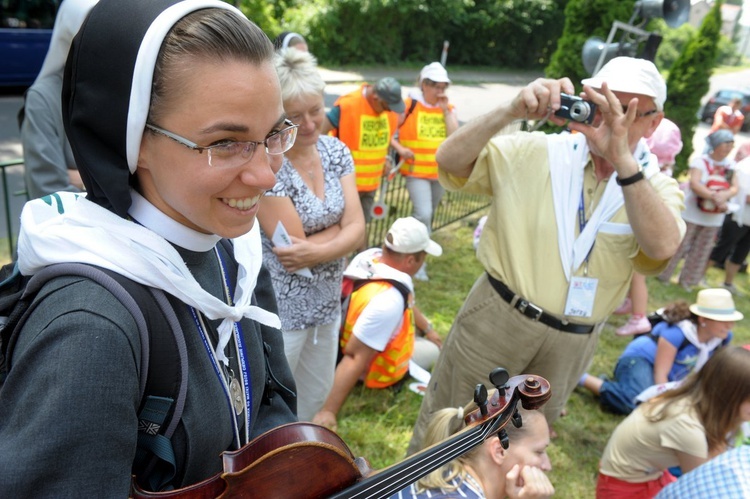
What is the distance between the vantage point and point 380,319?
3297 millimetres

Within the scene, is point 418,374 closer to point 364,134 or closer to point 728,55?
point 364,134

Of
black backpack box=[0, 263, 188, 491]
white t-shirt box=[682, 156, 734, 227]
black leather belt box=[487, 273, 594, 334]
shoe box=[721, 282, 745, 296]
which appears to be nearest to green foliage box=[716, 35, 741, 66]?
shoe box=[721, 282, 745, 296]

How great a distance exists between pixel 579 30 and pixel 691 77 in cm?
213

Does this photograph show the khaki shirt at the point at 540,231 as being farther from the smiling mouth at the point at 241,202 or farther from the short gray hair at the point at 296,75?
the smiling mouth at the point at 241,202

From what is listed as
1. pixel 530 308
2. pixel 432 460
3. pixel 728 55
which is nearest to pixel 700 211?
pixel 530 308

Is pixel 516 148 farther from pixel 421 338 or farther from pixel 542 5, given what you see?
pixel 542 5

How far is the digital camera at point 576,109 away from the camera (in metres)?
2.29

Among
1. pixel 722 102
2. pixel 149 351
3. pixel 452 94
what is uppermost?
pixel 149 351

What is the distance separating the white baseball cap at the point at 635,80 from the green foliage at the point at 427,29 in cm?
1925

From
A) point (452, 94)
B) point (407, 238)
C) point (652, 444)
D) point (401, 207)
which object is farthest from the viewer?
point (452, 94)

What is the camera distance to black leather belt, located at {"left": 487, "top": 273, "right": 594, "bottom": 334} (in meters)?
2.57

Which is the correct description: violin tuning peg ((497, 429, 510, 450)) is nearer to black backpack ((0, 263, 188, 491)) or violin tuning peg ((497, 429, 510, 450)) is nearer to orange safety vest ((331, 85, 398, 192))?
black backpack ((0, 263, 188, 491))

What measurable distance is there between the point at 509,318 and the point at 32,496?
208cm

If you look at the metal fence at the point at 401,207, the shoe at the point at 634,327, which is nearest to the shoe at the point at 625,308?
the shoe at the point at 634,327
